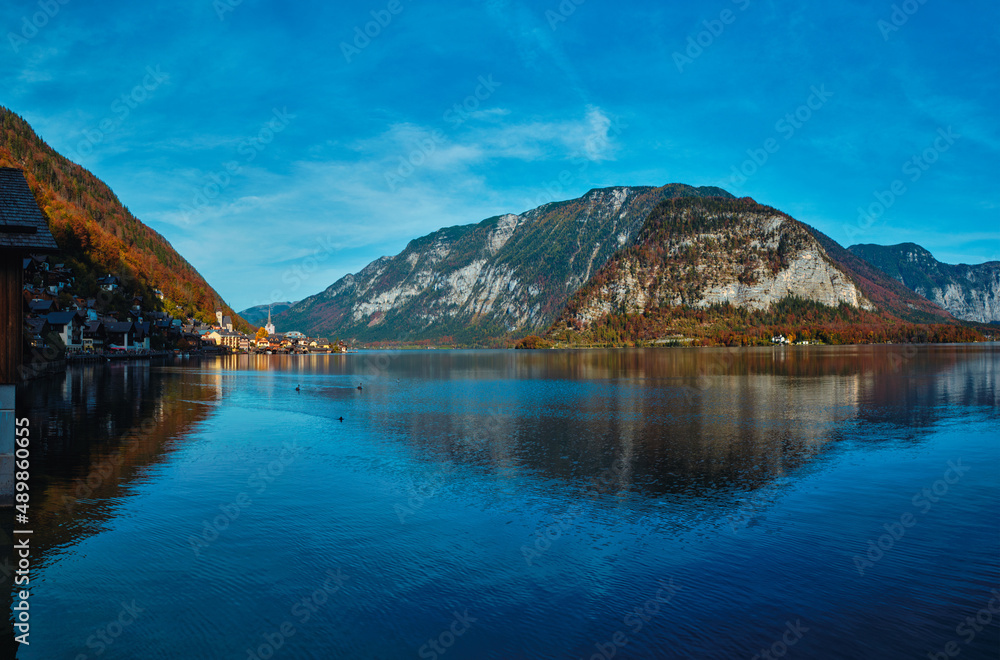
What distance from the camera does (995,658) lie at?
11062 millimetres

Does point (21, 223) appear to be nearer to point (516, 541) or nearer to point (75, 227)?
point (516, 541)

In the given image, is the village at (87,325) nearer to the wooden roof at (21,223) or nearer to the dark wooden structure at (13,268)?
the wooden roof at (21,223)

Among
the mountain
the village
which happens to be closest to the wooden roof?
the village

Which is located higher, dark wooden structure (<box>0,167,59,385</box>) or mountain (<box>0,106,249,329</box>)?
mountain (<box>0,106,249,329</box>)

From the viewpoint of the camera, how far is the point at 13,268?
16.8 metres

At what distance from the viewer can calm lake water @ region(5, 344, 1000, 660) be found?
472 inches

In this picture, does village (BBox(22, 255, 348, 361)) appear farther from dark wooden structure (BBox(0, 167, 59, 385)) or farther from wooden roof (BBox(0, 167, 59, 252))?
dark wooden structure (BBox(0, 167, 59, 385))

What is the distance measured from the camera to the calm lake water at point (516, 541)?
12000mm

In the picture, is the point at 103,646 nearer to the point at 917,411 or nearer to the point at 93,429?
the point at 93,429

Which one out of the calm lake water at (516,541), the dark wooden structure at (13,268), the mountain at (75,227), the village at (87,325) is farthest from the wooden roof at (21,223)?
the mountain at (75,227)

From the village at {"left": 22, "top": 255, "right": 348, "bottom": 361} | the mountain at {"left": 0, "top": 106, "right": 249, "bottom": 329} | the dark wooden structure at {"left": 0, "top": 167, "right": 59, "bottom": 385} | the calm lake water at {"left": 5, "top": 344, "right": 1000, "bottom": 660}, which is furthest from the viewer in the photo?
the mountain at {"left": 0, "top": 106, "right": 249, "bottom": 329}

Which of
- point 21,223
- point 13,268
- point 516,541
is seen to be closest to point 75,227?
point 21,223

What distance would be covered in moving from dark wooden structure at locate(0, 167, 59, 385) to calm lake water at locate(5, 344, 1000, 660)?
5.26m

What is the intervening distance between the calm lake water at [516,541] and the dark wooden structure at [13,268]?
17.3 ft
